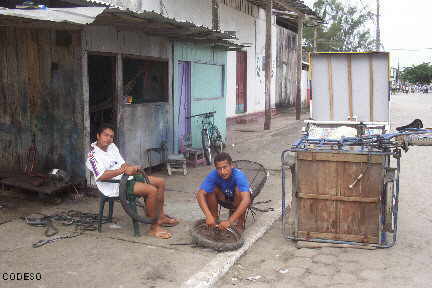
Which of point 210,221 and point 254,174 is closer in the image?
point 210,221

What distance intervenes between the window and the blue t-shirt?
3.42 m

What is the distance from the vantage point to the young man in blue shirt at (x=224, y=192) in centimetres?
520

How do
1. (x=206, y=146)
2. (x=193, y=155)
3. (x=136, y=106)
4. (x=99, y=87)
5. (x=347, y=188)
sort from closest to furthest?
1. (x=347, y=188)
2. (x=136, y=106)
3. (x=99, y=87)
4. (x=193, y=155)
5. (x=206, y=146)

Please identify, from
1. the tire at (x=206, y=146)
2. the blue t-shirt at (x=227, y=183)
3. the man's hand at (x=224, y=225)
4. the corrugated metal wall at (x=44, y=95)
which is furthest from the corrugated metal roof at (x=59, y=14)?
the tire at (x=206, y=146)

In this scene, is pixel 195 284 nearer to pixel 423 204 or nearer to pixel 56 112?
pixel 56 112

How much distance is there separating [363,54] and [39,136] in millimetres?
5839

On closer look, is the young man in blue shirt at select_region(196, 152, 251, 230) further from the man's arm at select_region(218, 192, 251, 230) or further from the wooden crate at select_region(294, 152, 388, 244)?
the wooden crate at select_region(294, 152, 388, 244)

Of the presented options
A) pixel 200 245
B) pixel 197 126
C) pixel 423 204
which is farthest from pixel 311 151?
pixel 197 126

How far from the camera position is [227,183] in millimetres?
5527

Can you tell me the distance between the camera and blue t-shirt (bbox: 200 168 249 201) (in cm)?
539

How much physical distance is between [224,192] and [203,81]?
19.3 feet

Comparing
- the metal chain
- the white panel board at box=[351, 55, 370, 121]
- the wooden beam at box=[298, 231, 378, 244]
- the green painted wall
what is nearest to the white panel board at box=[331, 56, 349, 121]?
the white panel board at box=[351, 55, 370, 121]

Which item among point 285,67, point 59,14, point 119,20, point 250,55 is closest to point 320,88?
point 119,20

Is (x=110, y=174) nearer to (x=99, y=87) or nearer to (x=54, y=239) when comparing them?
(x=54, y=239)
